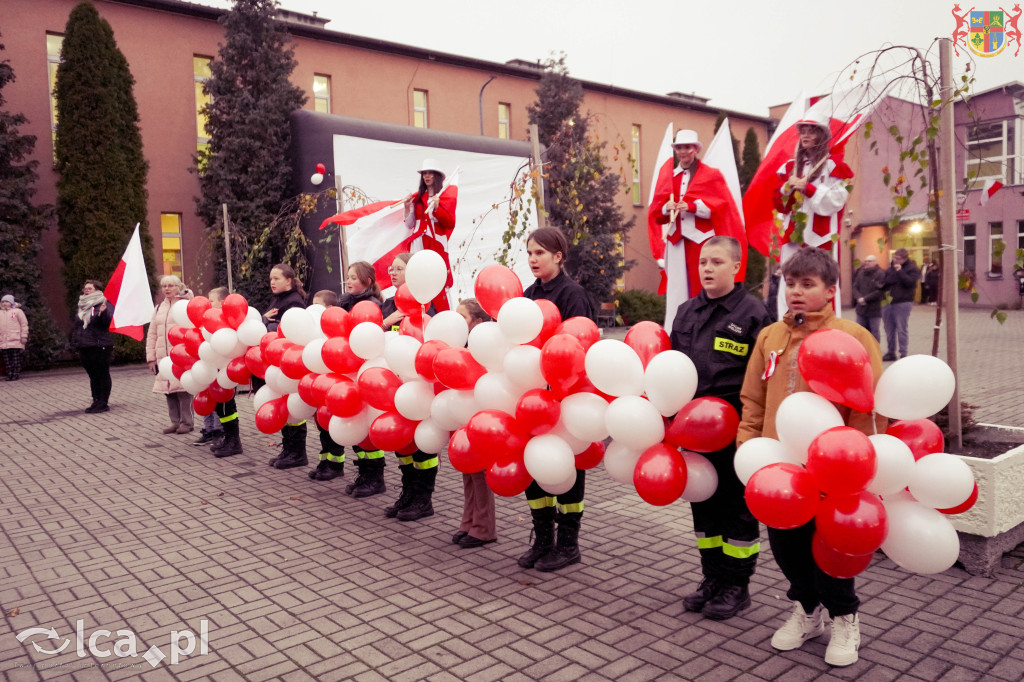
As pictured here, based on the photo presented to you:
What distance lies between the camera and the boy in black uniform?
352 centimetres

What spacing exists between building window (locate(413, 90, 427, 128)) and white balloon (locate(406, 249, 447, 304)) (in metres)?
20.1

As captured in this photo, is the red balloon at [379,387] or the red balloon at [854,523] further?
the red balloon at [379,387]

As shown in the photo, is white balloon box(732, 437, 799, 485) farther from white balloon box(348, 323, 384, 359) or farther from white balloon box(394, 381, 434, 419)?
white balloon box(348, 323, 384, 359)

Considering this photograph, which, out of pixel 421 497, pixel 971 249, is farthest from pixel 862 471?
pixel 971 249

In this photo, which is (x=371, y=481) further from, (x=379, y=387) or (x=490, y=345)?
(x=490, y=345)

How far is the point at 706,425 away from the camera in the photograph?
11.0ft

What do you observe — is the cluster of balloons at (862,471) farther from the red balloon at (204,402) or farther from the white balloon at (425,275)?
the red balloon at (204,402)

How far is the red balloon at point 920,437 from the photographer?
2863 millimetres

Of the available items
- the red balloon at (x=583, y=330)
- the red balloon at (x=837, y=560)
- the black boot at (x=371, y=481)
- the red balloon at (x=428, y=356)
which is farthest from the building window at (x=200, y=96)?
the red balloon at (x=837, y=560)

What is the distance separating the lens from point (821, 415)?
2.82 m

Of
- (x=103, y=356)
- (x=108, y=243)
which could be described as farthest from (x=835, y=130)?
(x=108, y=243)

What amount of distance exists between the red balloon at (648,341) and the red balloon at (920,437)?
1107 mm

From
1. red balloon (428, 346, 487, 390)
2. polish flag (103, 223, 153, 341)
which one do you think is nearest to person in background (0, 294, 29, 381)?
polish flag (103, 223, 153, 341)

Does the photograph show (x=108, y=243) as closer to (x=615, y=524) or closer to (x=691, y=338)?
(x=615, y=524)
